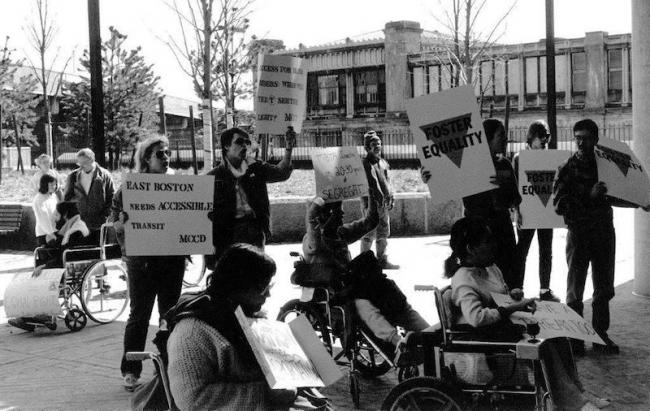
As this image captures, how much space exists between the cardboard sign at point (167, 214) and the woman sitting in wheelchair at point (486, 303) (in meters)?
1.98

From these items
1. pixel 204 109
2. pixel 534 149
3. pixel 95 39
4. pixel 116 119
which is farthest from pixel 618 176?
pixel 116 119

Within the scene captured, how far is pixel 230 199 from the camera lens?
6.54 metres

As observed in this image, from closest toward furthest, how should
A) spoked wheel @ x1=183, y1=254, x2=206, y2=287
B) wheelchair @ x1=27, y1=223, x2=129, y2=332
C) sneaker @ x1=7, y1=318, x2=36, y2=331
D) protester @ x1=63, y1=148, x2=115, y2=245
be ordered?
sneaker @ x1=7, y1=318, x2=36, y2=331, wheelchair @ x1=27, y1=223, x2=129, y2=332, protester @ x1=63, y1=148, x2=115, y2=245, spoked wheel @ x1=183, y1=254, x2=206, y2=287

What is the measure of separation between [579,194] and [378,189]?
4797 millimetres

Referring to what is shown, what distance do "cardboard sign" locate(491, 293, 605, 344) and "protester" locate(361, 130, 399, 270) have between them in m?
6.09

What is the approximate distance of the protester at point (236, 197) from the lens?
6.51 metres

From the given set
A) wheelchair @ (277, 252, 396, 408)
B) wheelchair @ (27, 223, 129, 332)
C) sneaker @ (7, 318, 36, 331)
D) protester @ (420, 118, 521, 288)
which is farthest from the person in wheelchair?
sneaker @ (7, 318, 36, 331)

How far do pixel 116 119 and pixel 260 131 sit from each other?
2420 centimetres

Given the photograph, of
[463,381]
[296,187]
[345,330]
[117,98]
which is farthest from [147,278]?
[117,98]

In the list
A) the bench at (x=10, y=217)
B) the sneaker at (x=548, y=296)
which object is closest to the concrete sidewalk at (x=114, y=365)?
the sneaker at (x=548, y=296)

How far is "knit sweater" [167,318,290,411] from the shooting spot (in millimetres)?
3299

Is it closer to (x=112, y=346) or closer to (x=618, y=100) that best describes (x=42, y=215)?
(x=112, y=346)

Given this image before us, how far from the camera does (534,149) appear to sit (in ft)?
25.9

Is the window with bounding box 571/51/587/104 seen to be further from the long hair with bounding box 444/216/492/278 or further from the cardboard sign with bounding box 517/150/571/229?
the long hair with bounding box 444/216/492/278
